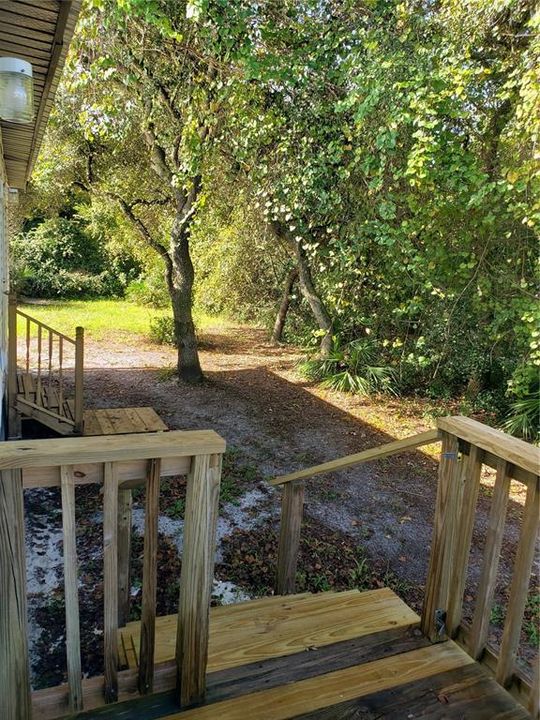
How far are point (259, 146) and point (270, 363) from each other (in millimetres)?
4794

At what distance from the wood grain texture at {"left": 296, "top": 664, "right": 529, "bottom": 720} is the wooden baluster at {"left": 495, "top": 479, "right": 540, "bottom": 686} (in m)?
0.09

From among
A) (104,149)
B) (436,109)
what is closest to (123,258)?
(104,149)

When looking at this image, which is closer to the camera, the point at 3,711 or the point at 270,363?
the point at 3,711

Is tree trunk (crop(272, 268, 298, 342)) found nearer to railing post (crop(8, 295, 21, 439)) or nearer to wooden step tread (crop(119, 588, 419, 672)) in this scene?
railing post (crop(8, 295, 21, 439))

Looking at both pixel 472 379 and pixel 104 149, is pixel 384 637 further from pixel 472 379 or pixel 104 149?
pixel 104 149

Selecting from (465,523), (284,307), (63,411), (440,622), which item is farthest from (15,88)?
(284,307)

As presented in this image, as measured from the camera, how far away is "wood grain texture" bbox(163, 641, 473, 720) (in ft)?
4.82

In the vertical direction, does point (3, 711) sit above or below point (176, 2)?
below

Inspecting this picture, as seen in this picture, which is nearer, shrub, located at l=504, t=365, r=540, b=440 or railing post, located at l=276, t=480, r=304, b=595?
railing post, located at l=276, t=480, r=304, b=595

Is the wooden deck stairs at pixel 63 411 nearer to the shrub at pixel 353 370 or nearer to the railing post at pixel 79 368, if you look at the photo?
the railing post at pixel 79 368

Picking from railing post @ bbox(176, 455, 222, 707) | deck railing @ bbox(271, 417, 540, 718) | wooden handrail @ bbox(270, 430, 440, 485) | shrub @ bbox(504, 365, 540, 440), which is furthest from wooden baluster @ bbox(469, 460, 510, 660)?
shrub @ bbox(504, 365, 540, 440)

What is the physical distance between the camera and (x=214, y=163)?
275 inches

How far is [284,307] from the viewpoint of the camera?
36.8 feet

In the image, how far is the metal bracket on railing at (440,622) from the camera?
1.85 m
